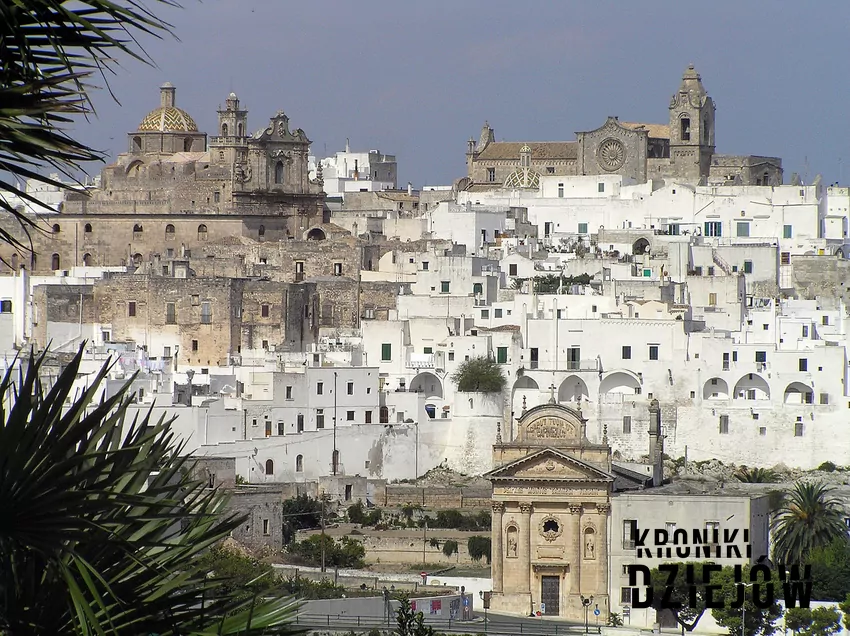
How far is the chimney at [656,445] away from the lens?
41.7m

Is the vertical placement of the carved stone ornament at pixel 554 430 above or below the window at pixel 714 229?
below

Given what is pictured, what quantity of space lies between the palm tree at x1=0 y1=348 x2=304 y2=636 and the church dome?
59.8 meters

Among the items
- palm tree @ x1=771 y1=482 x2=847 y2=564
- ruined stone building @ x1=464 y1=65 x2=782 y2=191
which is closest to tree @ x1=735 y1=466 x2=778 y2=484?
palm tree @ x1=771 y1=482 x2=847 y2=564

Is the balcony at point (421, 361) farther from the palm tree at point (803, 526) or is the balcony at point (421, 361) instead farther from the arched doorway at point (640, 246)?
the palm tree at point (803, 526)

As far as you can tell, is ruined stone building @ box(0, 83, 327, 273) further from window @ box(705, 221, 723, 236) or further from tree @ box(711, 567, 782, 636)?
tree @ box(711, 567, 782, 636)

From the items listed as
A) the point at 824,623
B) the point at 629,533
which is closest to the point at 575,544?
the point at 629,533

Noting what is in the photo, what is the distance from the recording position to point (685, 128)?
238 ft

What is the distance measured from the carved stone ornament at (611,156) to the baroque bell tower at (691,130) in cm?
204

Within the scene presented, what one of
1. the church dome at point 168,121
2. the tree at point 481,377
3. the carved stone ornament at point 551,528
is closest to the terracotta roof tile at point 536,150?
the church dome at point 168,121

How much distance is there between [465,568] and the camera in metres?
41.7

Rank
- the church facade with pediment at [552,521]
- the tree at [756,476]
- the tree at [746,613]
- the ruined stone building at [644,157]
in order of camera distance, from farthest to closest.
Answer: the ruined stone building at [644,157] < the tree at [756,476] < the church facade with pediment at [552,521] < the tree at [746,613]

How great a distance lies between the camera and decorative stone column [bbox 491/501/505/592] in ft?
125

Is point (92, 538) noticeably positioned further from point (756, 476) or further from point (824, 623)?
point (756, 476)

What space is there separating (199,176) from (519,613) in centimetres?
2888
